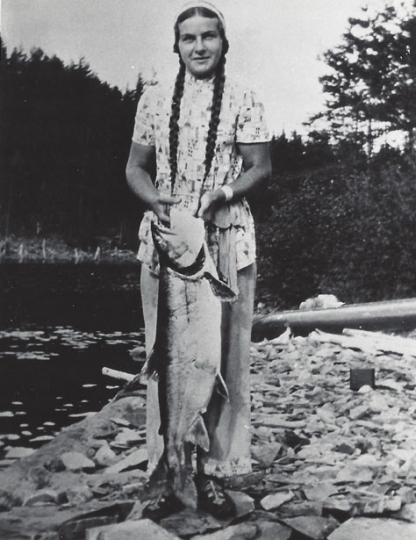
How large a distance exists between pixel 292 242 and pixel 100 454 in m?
5.06

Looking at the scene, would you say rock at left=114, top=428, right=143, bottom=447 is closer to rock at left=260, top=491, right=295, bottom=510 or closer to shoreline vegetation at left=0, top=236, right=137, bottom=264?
rock at left=260, top=491, right=295, bottom=510

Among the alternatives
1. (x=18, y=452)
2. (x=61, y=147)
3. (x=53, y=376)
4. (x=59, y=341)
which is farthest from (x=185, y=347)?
(x=59, y=341)

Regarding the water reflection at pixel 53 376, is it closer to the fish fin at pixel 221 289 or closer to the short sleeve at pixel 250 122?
the fish fin at pixel 221 289

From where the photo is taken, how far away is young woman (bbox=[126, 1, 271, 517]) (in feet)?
9.97

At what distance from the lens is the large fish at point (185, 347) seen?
9.73ft

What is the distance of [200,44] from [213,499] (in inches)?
69.5

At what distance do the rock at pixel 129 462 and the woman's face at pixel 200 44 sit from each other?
1.79 metres

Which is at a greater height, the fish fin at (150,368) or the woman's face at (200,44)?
the woman's face at (200,44)

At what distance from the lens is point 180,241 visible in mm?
2934

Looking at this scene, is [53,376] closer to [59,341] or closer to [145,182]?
[59,341]

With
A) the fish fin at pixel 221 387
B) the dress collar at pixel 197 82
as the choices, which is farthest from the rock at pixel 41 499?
the dress collar at pixel 197 82

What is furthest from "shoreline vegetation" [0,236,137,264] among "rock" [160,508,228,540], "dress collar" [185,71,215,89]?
"rock" [160,508,228,540]

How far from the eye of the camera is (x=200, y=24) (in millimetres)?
3012

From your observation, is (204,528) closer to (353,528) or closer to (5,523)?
(353,528)
